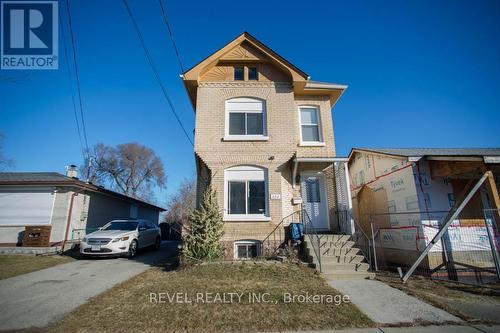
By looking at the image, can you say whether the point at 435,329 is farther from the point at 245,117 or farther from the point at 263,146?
the point at 245,117

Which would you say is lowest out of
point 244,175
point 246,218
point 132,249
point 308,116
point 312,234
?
point 132,249

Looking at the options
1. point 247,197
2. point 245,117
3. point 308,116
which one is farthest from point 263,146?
point 308,116

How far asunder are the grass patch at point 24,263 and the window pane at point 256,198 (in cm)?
816

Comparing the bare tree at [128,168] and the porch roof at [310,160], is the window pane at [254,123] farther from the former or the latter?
the bare tree at [128,168]

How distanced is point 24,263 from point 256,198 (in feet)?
31.8

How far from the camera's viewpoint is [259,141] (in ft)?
35.3

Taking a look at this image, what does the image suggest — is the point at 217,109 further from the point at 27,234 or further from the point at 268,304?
the point at 27,234

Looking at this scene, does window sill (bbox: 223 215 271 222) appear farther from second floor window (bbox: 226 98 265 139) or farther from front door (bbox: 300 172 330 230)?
second floor window (bbox: 226 98 265 139)

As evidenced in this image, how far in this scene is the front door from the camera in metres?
11.0

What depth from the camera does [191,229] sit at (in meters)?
8.64

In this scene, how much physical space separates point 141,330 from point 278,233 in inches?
253

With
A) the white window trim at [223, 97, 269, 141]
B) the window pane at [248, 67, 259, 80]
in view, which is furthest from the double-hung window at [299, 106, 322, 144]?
the window pane at [248, 67, 259, 80]

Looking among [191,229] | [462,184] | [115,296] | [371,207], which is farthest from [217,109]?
[462,184]

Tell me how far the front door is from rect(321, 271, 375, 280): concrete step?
3.36m
